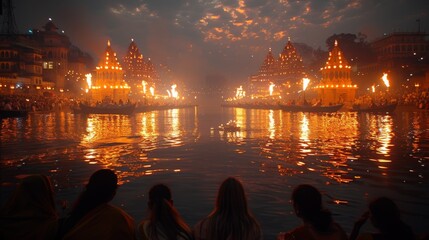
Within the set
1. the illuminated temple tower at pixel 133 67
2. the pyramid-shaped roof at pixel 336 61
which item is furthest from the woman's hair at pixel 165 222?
the illuminated temple tower at pixel 133 67

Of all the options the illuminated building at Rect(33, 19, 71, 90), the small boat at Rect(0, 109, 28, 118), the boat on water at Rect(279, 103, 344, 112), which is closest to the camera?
the small boat at Rect(0, 109, 28, 118)

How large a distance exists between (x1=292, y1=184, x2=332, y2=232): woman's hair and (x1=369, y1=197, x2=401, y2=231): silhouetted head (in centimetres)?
43

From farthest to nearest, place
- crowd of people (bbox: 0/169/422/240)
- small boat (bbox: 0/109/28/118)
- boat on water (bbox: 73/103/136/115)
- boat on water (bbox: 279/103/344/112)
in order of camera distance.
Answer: boat on water (bbox: 279/103/344/112) < boat on water (bbox: 73/103/136/115) < small boat (bbox: 0/109/28/118) < crowd of people (bbox: 0/169/422/240)

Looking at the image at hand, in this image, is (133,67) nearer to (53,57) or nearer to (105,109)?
(53,57)

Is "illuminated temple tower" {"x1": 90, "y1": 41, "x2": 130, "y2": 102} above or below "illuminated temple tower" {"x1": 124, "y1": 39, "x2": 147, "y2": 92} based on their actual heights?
below

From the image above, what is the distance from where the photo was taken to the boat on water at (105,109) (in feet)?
183

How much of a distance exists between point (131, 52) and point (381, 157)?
107 meters

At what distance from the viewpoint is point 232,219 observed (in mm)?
3855

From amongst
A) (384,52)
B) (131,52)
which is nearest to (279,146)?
(384,52)

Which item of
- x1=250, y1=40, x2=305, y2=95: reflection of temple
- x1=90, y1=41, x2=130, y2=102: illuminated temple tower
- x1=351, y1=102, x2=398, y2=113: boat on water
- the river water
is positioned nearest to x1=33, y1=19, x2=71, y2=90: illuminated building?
x1=90, y1=41, x2=130, y2=102: illuminated temple tower

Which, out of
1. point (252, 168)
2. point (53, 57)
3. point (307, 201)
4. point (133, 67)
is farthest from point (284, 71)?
point (307, 201)

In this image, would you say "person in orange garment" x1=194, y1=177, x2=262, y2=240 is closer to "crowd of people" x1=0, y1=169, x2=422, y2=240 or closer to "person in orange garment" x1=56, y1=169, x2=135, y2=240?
"crowd of people" x1=0, y1=169, x2=422, y2=240

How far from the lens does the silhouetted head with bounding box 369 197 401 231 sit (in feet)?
11.9

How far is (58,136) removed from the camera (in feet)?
74.7
